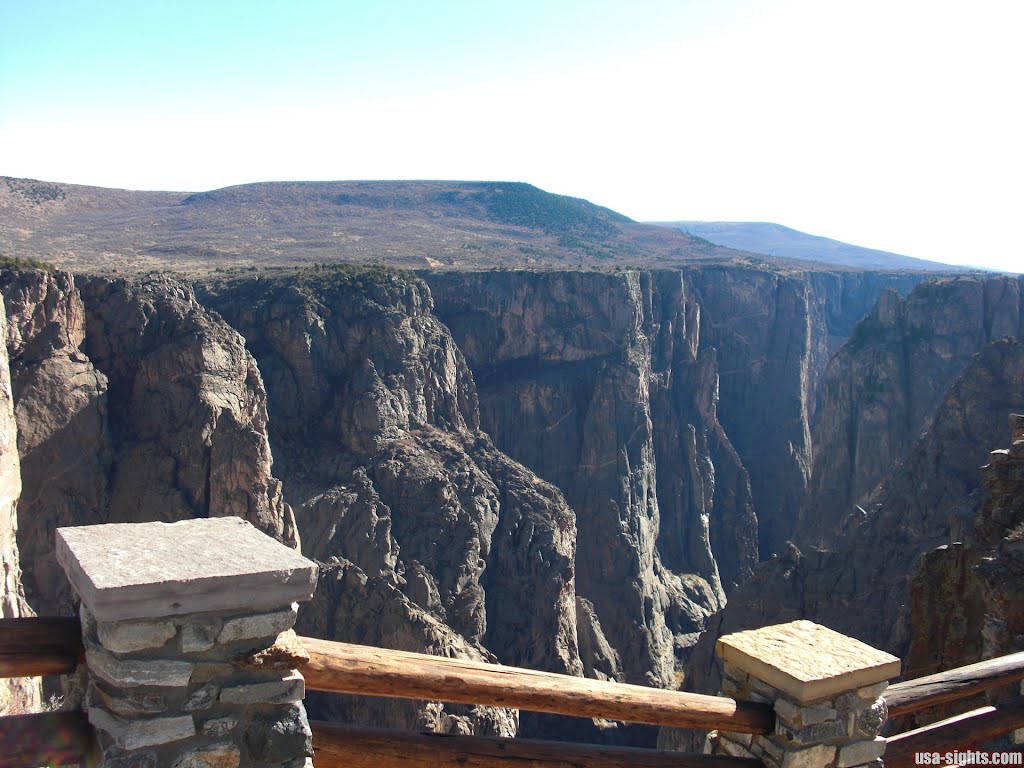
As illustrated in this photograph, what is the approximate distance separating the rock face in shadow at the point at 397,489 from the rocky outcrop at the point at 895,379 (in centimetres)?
2130

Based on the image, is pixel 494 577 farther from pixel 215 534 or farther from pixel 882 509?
pixel 215 534

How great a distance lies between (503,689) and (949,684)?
11.5ft

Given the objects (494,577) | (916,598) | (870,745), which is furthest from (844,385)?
(870,745)

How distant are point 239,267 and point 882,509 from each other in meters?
33.9

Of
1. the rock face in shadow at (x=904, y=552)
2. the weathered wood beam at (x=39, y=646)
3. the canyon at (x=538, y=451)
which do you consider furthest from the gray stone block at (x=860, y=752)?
the rock face in shadow at (x=904, y=552)

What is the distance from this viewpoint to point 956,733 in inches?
259

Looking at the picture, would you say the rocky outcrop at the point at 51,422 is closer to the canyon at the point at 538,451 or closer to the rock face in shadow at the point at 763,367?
the canyon at the point at 538,451

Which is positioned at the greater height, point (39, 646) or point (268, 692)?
point (39, 646)

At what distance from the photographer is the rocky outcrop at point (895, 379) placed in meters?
51.8

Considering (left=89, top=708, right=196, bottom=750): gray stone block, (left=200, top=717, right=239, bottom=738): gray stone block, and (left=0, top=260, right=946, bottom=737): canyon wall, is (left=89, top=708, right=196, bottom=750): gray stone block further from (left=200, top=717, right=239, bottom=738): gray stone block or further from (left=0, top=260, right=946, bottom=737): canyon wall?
(left=0, top=260, right=946, bottom=737): canyon wall

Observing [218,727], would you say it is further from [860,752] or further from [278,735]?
[860,752]

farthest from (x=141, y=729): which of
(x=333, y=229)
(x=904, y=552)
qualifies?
(x=333, y=229)

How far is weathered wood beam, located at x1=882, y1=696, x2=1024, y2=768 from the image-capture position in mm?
6340

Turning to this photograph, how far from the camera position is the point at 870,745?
5.83 m
